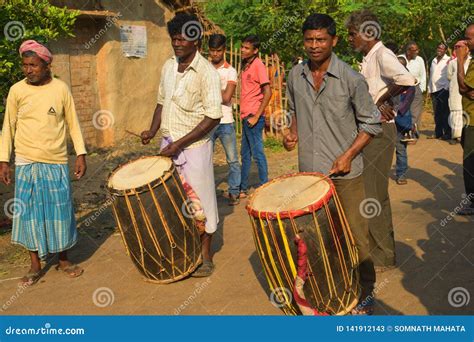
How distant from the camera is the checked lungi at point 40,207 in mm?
5191

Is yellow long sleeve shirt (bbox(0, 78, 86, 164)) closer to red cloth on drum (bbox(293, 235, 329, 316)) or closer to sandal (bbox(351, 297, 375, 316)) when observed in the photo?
red cloth on drum (bbox(293, 235, 329, 316))

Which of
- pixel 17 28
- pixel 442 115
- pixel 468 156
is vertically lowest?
pixel 442 115

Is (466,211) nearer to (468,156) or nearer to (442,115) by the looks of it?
(468,156)

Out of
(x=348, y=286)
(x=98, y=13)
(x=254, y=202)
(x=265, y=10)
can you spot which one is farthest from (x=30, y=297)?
(x=265, y=10)

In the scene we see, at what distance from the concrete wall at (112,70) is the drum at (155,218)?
6.21m

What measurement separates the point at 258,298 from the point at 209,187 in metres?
1.03

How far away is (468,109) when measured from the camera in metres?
6.21

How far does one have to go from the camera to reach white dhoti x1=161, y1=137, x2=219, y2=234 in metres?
5.05

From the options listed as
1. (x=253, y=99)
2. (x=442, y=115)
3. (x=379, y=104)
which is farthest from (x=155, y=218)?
(x=442, y=115)

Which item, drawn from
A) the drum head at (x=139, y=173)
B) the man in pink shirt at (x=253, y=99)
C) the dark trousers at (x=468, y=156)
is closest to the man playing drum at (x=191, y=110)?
the drum head at (x=139, y=173)

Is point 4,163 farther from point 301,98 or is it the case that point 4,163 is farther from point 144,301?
point 301,98

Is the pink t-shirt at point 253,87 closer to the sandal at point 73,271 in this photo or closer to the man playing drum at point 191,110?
the man playing drum at point 191,110

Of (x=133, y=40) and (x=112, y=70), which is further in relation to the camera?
(x=133, y=40)

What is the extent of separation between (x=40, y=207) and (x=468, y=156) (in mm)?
4029
